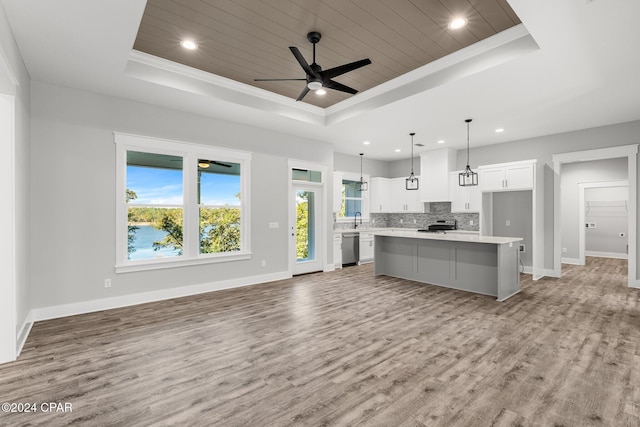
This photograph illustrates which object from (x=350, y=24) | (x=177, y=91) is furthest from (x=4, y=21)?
(x=350, y=24)

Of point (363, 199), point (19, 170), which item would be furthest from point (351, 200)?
point (19, 170)

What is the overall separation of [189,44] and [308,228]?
4289 millimetres

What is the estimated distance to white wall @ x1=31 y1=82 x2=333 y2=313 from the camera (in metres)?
3.86

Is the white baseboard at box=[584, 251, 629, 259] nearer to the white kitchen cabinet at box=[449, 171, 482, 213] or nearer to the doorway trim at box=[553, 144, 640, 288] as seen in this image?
the doorway trim at box=[553, 144, 640, 288]

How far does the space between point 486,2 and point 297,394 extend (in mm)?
3691

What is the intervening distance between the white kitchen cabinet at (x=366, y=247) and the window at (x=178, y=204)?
139 inches

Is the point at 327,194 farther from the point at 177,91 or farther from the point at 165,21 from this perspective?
the point at 165,21

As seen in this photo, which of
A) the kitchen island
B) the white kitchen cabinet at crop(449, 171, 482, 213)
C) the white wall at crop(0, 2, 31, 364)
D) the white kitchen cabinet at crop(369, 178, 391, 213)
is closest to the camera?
the white wall at crop(0, 2, 31, 364)

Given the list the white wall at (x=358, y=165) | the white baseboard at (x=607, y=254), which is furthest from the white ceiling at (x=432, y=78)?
the white baseboard at (x=607, y=254)

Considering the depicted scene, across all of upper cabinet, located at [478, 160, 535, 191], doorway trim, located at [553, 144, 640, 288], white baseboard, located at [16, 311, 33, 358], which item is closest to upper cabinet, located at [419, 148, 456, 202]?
upper cabinet, located at [478, 160, 535, 191]

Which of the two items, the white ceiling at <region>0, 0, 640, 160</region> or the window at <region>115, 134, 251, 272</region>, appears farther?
the window at <region>115, 134, 251, 272</region>

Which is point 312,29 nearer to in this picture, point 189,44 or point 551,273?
point 189,44

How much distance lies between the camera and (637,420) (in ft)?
6.46

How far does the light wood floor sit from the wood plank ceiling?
325 cm
